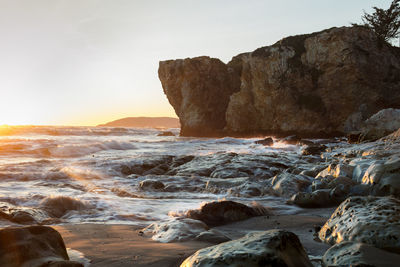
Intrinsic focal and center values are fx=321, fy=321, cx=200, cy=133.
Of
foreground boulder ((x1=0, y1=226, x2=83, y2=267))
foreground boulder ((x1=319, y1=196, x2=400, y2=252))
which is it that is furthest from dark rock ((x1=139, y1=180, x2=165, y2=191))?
foreground boulder ((x1=0, y1=226, x2=83, y2=267))

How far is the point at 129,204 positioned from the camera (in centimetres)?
505

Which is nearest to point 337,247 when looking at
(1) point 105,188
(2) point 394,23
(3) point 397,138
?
(1) point 105,188

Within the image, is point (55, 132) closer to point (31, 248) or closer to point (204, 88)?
point (204, 88)

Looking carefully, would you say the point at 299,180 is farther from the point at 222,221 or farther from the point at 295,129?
the point at 295,129

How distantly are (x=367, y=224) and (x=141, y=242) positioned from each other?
75.3 inches

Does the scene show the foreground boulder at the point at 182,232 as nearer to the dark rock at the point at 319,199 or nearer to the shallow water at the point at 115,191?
the shallow water at the point at 115,191

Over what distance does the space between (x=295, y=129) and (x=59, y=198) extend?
79.9ft

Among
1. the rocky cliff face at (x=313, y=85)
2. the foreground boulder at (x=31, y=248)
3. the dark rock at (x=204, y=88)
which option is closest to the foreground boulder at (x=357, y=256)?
the foreground boulder at (x=31, y=248)

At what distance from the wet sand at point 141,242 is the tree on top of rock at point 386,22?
103 feet

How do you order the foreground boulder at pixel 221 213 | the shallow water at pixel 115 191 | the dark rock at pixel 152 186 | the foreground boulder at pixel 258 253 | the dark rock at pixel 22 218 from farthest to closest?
the dark rock at pixel 152 186, the shallow water at pixel 115 191, the foreground boulder at pixel 221 213, the dark rock at pixel 22 218, the foreground boulder at pixel 258 253

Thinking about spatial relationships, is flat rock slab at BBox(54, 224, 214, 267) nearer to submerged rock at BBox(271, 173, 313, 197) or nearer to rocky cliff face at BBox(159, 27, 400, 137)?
submerged rock at BBox(271, 173, 313, 197)

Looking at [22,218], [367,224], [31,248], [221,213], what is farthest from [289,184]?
Result: [31,248]

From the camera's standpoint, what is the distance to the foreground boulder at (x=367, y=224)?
238 centimetres

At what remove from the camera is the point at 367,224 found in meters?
2.56
